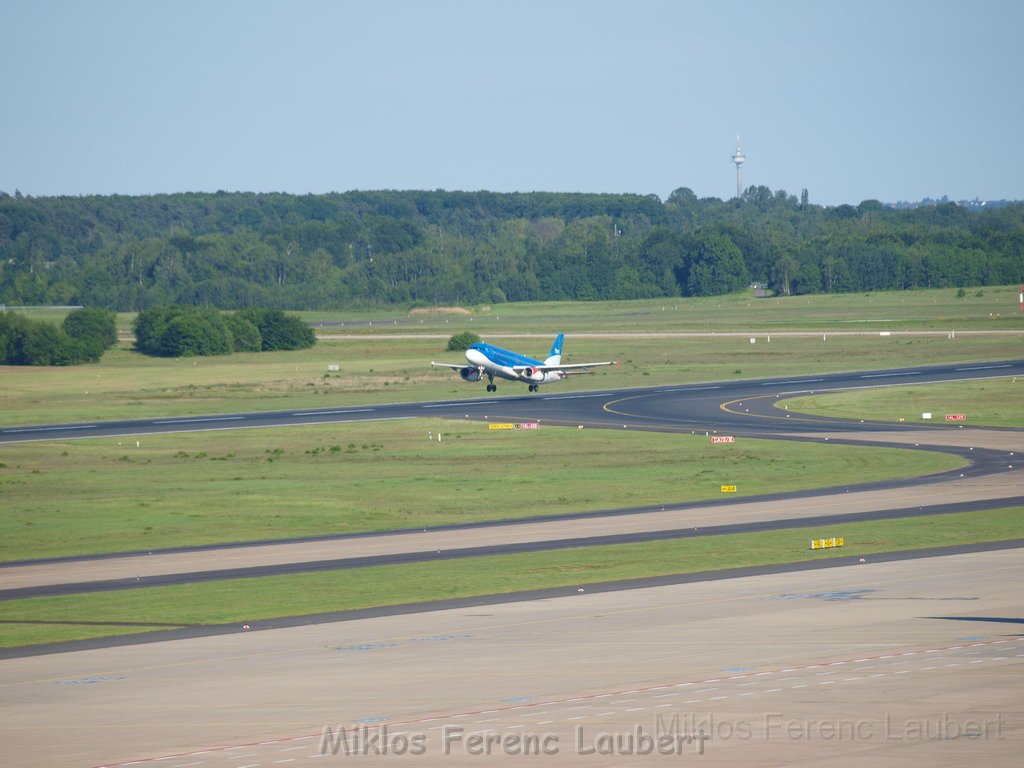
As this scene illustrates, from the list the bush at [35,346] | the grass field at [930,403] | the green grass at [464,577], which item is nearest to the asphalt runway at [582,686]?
the green grass at [464,577]

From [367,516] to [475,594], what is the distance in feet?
57.9

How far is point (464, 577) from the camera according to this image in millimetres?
40469

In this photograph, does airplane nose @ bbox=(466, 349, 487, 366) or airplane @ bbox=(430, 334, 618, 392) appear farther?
airplane @ bbox=(430, 334, 618, 392)

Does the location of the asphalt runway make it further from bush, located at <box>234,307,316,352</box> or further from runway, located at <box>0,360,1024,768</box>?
bush, located at <box>234,307,316,352</box>

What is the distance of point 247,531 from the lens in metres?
51.7

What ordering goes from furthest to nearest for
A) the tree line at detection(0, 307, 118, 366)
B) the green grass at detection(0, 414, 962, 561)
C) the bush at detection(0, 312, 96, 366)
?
1. the tree line at detection(0, 307, 118, 366)
2. the bush at detection(0, 312, 96, 366)
3. the green grass at detection(0, 414, 962, 561)

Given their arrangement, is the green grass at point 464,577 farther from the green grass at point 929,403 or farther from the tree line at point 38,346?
the tree line at point 38,346

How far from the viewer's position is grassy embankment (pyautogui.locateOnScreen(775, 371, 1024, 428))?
84188mm

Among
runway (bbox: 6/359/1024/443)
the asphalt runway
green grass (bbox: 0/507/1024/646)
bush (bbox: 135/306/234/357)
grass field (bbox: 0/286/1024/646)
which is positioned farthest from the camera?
bush (bbox: 135/306/234/357)

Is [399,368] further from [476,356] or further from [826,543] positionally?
[826,543]

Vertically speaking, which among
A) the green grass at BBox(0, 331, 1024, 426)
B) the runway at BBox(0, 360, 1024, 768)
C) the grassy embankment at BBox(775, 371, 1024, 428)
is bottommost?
the green grass at BBox(0, 331, 1024, 426)

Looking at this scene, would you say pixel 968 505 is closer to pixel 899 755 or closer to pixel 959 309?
pixel 899 755

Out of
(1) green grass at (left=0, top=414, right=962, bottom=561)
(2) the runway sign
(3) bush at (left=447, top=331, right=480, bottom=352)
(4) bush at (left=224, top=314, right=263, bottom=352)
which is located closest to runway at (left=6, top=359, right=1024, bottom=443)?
(1) green grass at (left=0, top=414, right=962, bottom=561)

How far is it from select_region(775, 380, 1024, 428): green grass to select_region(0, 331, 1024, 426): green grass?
1938cm
